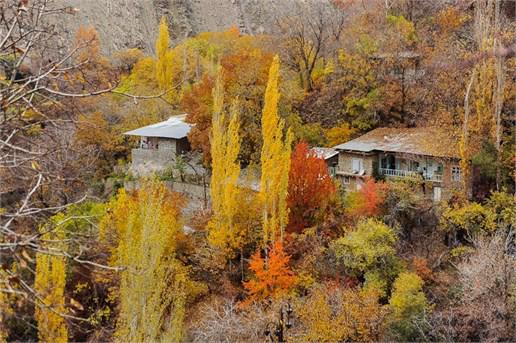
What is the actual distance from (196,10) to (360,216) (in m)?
36.3

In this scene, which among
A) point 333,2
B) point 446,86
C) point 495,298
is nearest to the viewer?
point 495,298

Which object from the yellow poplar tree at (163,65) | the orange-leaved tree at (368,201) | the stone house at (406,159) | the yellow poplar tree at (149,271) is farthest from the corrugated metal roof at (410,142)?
the yellow poplar tree at (163,65)

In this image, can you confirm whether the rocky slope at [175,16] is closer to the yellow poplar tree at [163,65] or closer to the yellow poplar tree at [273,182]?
the yellow poplar tree at [163,65]

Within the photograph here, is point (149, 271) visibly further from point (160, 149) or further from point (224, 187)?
point (160, 149)

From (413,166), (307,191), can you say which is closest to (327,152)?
(413,166)

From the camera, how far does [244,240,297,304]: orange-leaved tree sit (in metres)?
14.3

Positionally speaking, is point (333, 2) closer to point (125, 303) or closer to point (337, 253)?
point (337, 253)

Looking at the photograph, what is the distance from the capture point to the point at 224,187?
634 inches

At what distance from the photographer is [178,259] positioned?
1586 centimetres

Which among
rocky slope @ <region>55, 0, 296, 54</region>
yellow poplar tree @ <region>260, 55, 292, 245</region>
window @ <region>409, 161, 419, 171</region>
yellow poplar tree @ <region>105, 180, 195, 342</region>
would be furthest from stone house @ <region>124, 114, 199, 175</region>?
rocky slope @ <region>55, 0, 296, 54</region>

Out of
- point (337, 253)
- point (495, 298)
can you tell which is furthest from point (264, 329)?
point (495, 298)

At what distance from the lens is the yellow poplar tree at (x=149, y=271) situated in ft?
42.3

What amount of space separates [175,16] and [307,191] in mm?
34220

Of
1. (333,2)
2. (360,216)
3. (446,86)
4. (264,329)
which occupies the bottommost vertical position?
(264,329)
